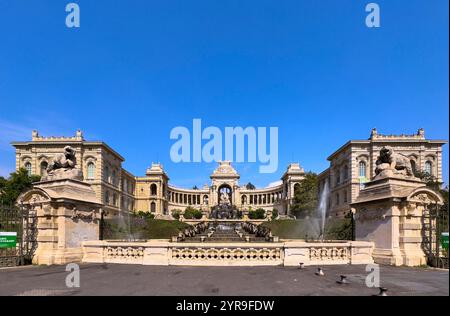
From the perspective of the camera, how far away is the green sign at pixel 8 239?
1454 centimetres

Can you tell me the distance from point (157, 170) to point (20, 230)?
9855 cm

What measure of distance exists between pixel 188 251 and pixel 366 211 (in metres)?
9.66

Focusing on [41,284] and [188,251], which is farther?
[188,251]

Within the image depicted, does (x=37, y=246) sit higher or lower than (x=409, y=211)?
lower

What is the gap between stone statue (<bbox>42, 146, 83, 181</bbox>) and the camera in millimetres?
16438

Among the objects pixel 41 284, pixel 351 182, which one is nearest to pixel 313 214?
pixel 351 182

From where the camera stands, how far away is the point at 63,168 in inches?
661

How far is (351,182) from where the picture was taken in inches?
2571

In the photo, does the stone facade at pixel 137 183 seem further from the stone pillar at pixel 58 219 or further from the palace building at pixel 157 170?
the stone pillar at pixel 58 219

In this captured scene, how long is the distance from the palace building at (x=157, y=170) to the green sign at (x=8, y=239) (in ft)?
153

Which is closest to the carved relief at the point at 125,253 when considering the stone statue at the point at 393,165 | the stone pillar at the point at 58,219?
the stone pillar at the point at 58,219

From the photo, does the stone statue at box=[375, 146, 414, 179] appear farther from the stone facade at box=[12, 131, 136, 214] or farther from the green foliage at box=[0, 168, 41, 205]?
the stone facade at box=[12, 131, 136, 214]
